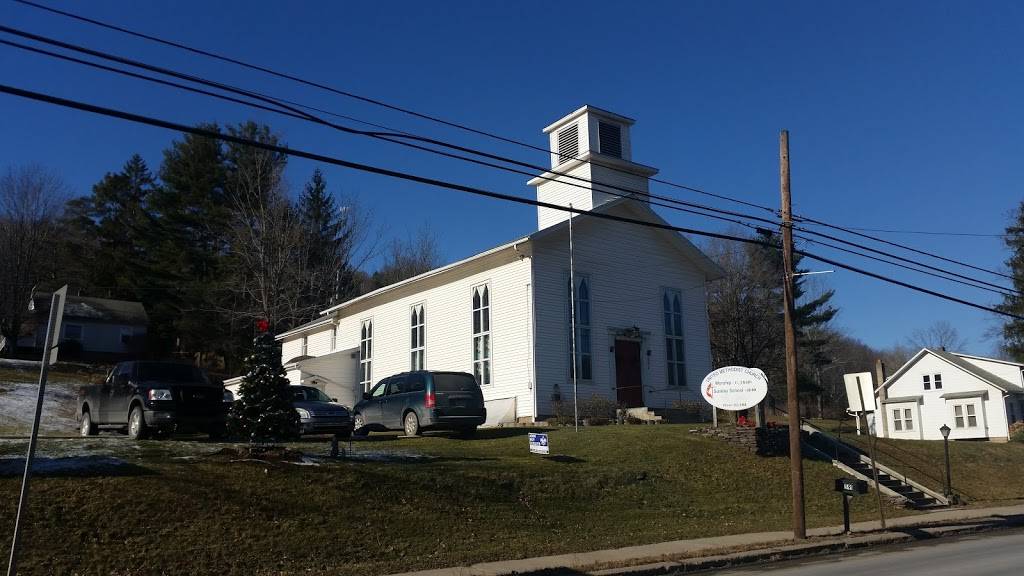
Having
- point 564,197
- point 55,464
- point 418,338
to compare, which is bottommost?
point 55,464

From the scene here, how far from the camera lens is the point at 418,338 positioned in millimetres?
31172

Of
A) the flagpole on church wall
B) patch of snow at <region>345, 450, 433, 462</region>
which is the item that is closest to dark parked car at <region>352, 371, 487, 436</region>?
patch of snow at <region>345, 450, 433, 462</region>

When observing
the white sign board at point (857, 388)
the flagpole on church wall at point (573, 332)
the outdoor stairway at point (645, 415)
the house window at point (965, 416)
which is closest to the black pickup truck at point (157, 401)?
the flagpole on church wall at point (573, 332)

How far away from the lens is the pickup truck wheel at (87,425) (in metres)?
19.0

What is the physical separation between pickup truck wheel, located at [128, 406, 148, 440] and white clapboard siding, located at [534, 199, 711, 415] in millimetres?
12171

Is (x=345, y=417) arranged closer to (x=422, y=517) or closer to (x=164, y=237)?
(x=422, y=517)

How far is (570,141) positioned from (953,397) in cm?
2864

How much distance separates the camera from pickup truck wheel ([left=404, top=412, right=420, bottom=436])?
70.3 ft

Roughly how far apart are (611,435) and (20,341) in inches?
2245

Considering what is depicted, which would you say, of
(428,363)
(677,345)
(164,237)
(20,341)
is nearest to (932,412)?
(677,345)

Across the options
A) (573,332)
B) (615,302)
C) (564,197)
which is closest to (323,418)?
(573,332)

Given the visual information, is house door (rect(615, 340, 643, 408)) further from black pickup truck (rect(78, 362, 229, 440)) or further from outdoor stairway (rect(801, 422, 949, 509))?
black pickup truck (rect(78, 362, 229, 440))

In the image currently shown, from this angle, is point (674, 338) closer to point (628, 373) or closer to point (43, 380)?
point (628, 373)

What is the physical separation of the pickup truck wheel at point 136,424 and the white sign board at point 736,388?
13.7 meters
